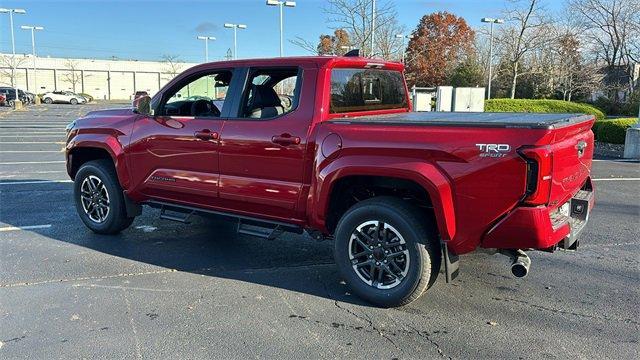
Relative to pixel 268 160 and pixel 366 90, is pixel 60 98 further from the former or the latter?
pixel 268 160

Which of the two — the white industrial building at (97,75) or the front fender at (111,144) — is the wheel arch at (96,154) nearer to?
the front fender at (111,144)

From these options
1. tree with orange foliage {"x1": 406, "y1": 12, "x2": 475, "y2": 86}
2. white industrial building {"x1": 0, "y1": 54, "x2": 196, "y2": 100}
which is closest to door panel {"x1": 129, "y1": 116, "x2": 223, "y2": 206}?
tree with orange foliage {"x1": 406, "y1": 12, "x2": 475, "y2": 86}

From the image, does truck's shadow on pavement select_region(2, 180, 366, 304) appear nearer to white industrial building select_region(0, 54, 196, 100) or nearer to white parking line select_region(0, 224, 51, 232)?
white parking line select_region(0, 224, 51, 232)

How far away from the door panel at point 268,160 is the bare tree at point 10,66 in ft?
250

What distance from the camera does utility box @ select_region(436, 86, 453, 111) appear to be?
66.0 feet

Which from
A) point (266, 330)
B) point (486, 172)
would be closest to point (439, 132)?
point (486, 172)

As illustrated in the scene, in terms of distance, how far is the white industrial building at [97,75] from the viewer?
267 ft

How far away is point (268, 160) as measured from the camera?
14.8ft

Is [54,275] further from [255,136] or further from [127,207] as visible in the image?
[255,136]

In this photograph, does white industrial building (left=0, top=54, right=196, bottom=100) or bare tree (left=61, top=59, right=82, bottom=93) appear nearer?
white industrial building (left=0, top=54, right=196, bottom=100)

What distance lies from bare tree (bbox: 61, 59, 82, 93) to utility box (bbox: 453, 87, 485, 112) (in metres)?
75.3

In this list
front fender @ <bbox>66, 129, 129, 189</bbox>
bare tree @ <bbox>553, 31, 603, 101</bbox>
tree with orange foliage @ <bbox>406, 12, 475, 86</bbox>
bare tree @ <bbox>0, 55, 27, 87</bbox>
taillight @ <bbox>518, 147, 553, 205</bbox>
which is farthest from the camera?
bare tree @ <bbox>0, 55, 27, 87</bbox>

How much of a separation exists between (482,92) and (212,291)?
60.9ft

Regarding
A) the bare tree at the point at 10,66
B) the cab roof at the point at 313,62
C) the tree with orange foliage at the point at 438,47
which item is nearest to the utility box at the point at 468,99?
the cab roof at the point at 313,62
